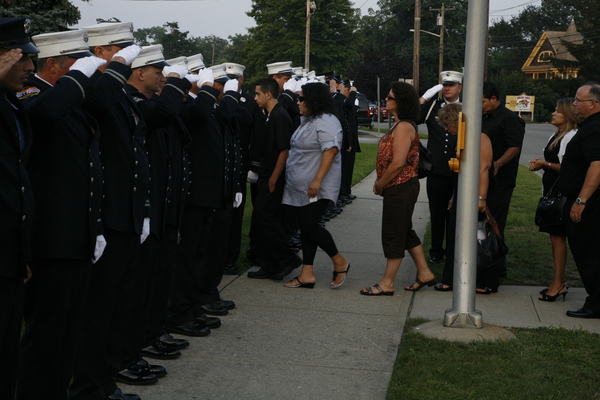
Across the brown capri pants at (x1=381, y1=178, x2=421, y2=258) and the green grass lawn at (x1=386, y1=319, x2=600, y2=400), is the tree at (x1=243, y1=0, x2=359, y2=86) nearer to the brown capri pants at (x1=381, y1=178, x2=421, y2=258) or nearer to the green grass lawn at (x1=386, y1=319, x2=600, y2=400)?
the brown capri pants at (x1=381, y1=178, x2=421, y2=258)

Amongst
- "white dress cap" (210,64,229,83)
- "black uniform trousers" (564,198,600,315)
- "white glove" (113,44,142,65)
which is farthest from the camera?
"white dress cap" (210,64,229,83)

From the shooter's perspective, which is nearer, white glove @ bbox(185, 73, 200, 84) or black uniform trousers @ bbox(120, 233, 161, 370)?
black uniform trousers @ bbox(120, 233, 161, 370)

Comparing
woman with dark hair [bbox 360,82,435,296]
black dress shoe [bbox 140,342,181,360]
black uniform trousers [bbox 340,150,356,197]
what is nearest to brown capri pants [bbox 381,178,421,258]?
woman with dark hair [bbox 360,82,435,296]

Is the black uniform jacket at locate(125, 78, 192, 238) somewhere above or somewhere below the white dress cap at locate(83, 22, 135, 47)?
below

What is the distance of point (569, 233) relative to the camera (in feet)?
22.8

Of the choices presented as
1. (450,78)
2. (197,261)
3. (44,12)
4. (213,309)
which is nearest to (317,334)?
(213,309)

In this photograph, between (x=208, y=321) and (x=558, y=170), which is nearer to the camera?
(x=208, y=321)

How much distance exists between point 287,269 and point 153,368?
10.4 ft

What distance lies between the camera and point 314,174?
7617 millimetres

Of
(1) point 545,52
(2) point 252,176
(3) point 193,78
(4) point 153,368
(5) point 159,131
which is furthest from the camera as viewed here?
(1) point 545,52

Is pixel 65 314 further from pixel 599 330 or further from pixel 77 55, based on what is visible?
pixel 599 330

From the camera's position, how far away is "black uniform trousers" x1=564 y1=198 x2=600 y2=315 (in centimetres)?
680

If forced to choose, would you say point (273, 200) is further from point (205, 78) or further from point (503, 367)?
point (503, 367)

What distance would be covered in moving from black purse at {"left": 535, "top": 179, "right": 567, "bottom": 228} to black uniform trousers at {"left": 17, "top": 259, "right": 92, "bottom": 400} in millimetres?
4612
